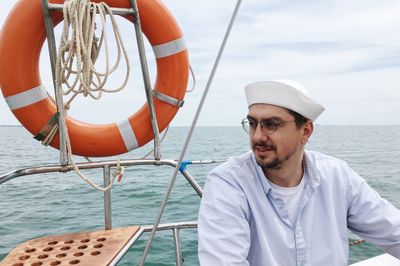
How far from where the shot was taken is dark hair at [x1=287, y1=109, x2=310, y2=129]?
1.24 meters

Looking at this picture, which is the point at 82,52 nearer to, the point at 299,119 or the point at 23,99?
the point at 23,99

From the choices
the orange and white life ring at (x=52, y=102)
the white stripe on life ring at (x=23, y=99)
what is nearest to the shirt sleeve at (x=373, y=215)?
the orange and white life ring at (x=52, y=102)

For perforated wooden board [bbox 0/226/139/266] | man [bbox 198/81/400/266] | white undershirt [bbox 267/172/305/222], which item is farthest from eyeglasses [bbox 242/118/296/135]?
perforated wooden board [bbox 0/226/139/266]

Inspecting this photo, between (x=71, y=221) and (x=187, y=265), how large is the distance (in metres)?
2.47

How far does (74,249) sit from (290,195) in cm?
94

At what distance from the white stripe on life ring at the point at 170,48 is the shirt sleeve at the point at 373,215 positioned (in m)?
1.16

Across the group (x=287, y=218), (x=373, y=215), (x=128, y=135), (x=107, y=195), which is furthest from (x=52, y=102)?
(x=373, y=215)

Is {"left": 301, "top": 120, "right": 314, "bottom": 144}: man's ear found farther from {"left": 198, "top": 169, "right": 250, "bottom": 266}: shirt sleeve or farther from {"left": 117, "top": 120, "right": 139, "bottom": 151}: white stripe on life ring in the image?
{"left": 117, "top": 120, "right": 139, "bottom": 151}: white stripe on life ring

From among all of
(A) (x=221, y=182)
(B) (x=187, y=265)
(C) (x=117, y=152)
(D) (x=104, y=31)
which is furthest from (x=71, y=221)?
(A) (x=221, y=182)

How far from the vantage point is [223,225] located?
1.09 metres

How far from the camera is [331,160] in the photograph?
4.50ft

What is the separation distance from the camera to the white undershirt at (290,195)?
123 cm

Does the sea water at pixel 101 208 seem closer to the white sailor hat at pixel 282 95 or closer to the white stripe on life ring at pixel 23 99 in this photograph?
the white sailor hat at pixel 282 95

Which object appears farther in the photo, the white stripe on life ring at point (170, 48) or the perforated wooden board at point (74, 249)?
the white stripe on life ring at point (170, 48)
